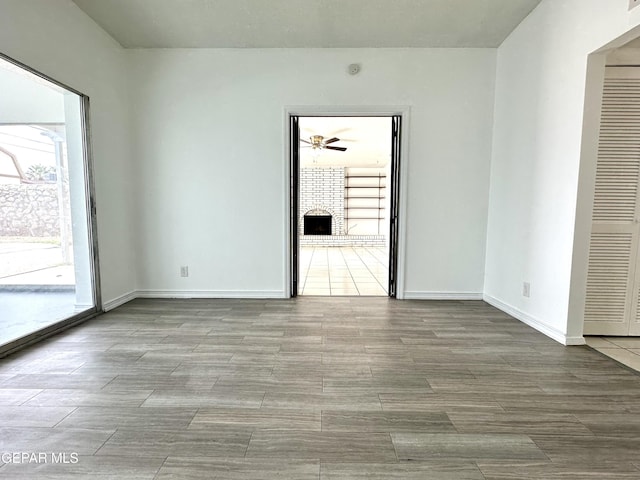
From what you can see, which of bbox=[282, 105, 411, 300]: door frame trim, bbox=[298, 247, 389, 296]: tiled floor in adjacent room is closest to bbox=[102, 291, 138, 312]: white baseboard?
bbox=[282, 105, 411, 300]: door frame trim

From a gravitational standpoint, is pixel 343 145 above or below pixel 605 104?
above

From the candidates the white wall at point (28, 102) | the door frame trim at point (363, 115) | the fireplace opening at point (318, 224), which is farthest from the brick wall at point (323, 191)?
the white wall at point (28, 102)

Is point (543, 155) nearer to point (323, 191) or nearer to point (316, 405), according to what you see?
point (316, 405)

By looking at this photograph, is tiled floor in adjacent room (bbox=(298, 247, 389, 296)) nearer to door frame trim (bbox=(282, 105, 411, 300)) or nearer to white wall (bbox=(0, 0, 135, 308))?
door frame trim (bbox=(282, 105, 411, 300))

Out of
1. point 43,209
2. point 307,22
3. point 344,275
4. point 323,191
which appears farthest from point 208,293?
point 323,191

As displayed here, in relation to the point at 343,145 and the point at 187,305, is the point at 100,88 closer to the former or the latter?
the point at 187,305

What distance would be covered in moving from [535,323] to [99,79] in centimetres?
443

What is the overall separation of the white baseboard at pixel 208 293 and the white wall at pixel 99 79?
200 millimetres

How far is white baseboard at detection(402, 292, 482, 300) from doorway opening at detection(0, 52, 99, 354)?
312cm

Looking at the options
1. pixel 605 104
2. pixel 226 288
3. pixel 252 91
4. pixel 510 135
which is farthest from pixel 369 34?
pixel 226 288

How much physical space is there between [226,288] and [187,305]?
43 centimetres

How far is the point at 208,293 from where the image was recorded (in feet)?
11.0

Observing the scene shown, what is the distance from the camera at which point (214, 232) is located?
10.8 feet

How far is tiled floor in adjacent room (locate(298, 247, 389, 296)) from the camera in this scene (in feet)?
12.2
